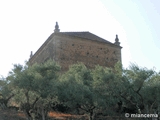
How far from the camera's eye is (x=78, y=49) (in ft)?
114

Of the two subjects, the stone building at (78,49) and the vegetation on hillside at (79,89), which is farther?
the stone building at (78,49)

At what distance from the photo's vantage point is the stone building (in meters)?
33.1

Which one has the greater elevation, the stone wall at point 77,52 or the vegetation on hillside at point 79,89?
the stone wall at point 77,52

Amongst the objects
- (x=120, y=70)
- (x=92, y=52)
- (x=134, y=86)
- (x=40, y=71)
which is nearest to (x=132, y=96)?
(x=134, y=86)

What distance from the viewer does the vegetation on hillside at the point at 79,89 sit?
19.8 meters

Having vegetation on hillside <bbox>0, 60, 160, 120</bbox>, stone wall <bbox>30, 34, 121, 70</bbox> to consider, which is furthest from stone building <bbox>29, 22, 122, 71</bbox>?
vegetation on hillside <bbox>0, 60, 160, 120</bbox>

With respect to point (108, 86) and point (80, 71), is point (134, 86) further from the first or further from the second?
point (80, 71)

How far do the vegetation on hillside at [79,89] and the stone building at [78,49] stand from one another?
10653 millimetres

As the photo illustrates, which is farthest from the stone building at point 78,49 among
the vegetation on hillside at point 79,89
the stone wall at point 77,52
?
the vegetation on hillside at point 79,89

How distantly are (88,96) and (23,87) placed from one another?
5.22 m

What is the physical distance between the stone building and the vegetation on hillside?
10653mm

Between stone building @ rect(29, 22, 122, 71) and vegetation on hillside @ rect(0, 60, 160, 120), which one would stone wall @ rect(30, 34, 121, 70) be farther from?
vegetation on hillside @ rect(0, 60, 160, 120)

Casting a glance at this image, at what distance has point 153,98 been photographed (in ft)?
68.7

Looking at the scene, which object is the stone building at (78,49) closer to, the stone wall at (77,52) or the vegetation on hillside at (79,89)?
the stone wall at (77,52)
